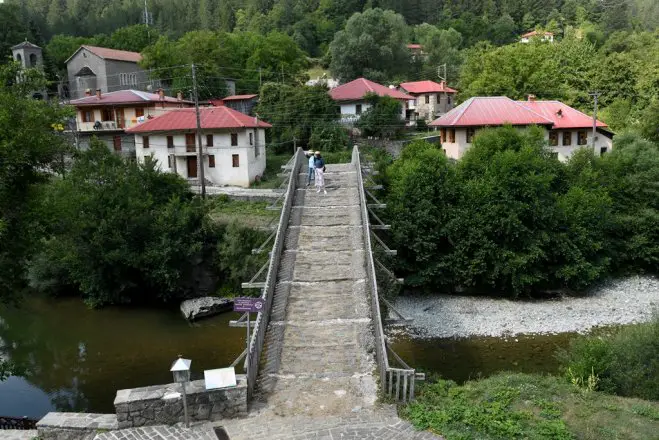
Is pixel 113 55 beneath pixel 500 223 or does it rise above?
above

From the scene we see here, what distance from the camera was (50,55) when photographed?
60.7 metres

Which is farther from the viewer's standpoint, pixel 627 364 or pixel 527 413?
pixel 627 364

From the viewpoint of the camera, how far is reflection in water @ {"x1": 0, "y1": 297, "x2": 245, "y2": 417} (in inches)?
717

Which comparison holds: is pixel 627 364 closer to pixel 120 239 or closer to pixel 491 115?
pixel 120 239

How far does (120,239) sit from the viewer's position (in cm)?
2498

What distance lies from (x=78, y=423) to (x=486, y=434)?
6976 millimetres

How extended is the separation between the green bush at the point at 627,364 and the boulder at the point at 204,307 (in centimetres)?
1594

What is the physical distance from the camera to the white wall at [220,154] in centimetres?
3512

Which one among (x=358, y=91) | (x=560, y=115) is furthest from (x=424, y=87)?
(x=560, y=115)

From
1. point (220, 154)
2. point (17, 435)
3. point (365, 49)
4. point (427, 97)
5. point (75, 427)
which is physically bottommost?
point (17, 435)

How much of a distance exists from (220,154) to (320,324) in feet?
80.5

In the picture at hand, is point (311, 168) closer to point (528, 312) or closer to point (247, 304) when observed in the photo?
point (247, 304)

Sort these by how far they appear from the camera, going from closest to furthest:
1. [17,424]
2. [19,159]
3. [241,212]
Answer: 1. [17,424]
2. [19,159]
3. [241,212]

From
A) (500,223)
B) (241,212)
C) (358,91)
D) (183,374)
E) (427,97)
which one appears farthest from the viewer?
(427,97)
